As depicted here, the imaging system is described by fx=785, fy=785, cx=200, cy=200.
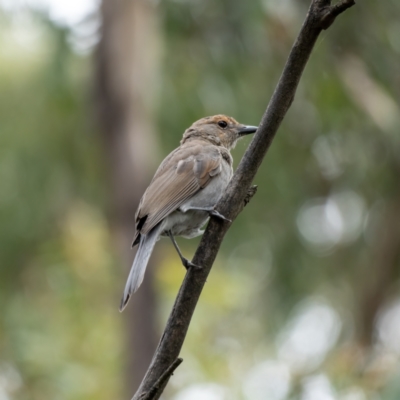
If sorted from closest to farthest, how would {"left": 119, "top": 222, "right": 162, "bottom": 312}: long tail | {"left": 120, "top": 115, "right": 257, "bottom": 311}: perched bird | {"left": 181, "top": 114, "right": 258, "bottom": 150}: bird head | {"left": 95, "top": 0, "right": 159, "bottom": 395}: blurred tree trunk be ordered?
{"left": 119, "top": 222, "right": 162, "bottom": 312}: long tail, {"left": 120, "top": 115, "right": 257, "bottom": 311}: perched bird, {"left": 181, "top": 114, "right": 258, "bottom": 150}: bird head, {"left": 95, "top": 0, "right": 159, "bottom": 395}: blurred tree trunk

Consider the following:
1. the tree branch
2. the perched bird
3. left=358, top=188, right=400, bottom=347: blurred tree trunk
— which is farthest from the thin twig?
left=358, top=188, right=400, bottom=347: blurred tree trunk

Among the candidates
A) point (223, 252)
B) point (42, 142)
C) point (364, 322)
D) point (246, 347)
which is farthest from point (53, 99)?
point (364, 322)

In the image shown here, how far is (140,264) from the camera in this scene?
160 inches

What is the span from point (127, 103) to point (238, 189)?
752 cm

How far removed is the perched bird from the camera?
443 centimetres

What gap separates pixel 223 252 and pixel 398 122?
386cm

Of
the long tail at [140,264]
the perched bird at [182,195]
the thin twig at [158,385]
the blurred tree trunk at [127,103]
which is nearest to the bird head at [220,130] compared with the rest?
the perched bird at [182,195]

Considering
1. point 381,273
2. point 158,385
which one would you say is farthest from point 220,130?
point 381,273

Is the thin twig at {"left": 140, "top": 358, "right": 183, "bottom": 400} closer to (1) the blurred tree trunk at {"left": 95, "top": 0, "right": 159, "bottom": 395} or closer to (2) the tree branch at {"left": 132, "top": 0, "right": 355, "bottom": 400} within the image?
(2) the tree branch at {"left": 132, "top": 0, "right": 355, "bottom": 400}

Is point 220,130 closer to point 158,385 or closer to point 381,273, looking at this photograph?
point 158,385

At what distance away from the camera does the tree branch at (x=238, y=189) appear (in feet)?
Answer: 9.79

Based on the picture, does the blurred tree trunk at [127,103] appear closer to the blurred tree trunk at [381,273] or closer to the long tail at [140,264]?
the blurred tree trunk at [381,273]

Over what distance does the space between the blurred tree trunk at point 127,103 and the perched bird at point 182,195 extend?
16.4 ft

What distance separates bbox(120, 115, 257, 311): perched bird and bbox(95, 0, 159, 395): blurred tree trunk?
16.4ft
